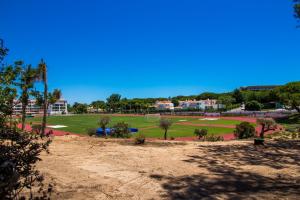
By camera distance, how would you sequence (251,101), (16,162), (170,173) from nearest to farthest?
1. (16,162)
2. (170,173)
3. (251,101)

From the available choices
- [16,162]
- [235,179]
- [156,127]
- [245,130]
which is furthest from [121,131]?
[156,127]

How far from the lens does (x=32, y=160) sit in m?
3.27

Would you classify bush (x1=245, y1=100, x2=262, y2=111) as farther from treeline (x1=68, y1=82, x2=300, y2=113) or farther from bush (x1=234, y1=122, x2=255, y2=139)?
bush (x1=234, y1=122, x2=255, y2=139)

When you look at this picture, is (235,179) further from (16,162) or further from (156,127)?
(156,127)

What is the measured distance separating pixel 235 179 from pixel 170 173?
6.35 feet

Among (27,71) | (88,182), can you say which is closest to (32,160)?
(27,71)

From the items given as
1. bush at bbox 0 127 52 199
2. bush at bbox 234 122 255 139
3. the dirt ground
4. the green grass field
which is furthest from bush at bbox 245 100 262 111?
bush at bbox 0 127 52 199

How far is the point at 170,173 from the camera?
8.87m

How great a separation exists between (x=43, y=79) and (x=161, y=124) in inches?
490

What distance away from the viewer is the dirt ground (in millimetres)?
6930

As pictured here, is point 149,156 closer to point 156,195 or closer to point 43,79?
point 156,195

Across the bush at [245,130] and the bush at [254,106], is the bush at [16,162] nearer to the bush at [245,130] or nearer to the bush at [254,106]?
the bush at [245,130]

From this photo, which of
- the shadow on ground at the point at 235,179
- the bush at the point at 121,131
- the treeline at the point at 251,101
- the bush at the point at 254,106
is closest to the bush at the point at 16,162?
the shadow on ground at the point at 235,179

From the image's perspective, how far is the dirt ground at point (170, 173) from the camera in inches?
273
